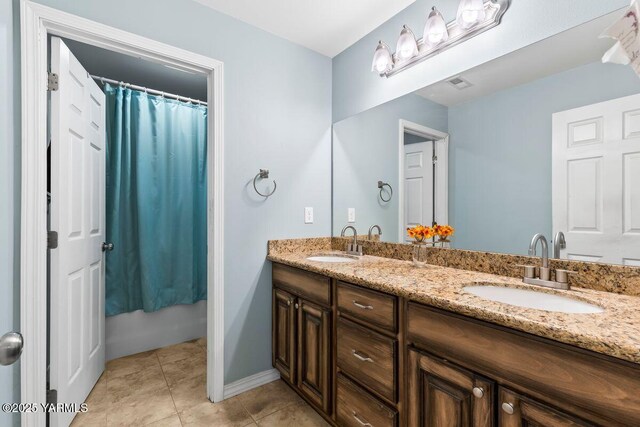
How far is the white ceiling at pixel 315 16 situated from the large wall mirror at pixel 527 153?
1.81 ft

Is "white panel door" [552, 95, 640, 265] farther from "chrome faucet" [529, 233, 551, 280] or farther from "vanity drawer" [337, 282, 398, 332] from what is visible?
"vanity drawer" [337, 282, 398, 332]

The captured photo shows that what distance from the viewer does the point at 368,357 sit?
1307 mm

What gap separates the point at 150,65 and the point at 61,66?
3.33 feet

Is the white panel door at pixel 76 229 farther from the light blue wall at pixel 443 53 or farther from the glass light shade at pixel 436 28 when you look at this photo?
the glass light shade at pixel 436 28

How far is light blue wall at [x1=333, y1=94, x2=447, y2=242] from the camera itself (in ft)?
5.93

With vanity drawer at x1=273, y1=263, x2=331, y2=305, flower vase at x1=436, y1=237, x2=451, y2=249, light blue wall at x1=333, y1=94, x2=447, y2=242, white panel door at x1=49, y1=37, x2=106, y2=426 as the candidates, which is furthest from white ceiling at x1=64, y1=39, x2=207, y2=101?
flower vase at x1=436, y1=237, x2=451, y2=249

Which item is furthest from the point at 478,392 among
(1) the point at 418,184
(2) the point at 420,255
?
(1) the point at 418,184

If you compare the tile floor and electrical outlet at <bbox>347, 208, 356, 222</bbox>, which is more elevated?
electrical outlet at <bbox>347, 208, 356, 222</bbox>

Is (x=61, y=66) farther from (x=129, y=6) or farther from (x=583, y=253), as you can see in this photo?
(x=583, y=253)

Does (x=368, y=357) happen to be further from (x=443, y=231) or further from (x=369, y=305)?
(x=443, y=231)

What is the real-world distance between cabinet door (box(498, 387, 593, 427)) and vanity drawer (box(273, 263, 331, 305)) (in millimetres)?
846

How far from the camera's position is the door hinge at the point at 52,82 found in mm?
1438

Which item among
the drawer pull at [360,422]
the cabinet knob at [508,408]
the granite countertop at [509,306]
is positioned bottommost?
the drawer pull at [360,422]

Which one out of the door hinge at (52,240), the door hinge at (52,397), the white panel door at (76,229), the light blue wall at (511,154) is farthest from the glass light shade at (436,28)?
the door hinge at (52,397)
